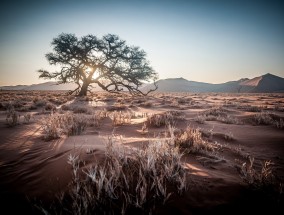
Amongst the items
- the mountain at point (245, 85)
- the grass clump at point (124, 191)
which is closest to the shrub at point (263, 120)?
the grass clump at point (124, 191)

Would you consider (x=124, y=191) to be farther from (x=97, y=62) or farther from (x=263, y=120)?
(x=97, y=62)

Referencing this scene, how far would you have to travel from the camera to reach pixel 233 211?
6.23 ft

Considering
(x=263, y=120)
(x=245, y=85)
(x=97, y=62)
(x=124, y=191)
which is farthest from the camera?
(x=245, y=85)

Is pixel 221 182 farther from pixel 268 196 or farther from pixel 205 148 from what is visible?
pixel 205 148

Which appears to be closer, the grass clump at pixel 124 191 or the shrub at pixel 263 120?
the grass clump at pixel 124 191

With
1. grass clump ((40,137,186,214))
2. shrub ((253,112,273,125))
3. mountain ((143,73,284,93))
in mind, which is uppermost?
mountain ((143,73,284,93))

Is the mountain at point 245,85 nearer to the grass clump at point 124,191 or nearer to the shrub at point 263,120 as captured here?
the shrub at point 263,120

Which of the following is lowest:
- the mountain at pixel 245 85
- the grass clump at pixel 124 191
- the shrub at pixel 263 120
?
the shrub at pixel 263 120

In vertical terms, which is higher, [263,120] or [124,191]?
[124,191]

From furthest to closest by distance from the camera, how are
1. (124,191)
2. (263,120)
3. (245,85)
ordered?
(245,85), (263,120), (124,191)

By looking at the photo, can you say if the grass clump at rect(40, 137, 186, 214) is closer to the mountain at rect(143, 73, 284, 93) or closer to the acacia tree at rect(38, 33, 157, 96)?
the acacia tree at rect(38, 33, 157, 96)

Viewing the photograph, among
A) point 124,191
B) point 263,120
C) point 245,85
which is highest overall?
point 245,85

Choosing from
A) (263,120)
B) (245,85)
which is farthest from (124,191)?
(245,85)

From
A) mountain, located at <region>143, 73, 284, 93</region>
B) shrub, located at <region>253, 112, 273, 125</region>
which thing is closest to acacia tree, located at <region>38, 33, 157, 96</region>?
shrub, located at <region>253, 112, 273, 125</region>
